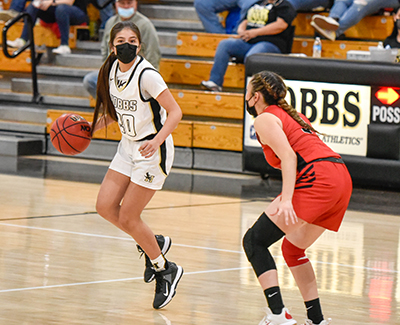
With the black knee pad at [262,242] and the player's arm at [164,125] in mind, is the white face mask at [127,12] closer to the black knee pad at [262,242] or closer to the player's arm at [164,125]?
the player's arm at [164,125]

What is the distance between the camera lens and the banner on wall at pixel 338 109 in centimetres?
845

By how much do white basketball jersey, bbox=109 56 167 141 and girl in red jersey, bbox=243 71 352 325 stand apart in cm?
74

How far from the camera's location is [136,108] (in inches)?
169

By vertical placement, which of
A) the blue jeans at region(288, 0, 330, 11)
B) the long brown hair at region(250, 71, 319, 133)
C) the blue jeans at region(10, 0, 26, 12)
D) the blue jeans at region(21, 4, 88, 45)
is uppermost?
the blue jeans at region(10, 0, 26, 12)

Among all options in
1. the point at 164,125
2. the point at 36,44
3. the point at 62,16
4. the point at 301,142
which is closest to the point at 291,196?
the point at 301,142

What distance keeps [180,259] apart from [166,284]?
1.04 meters

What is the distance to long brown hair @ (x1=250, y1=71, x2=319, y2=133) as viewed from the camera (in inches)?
146

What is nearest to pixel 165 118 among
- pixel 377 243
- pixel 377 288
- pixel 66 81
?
pixel 377 288

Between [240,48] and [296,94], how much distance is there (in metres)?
1.34

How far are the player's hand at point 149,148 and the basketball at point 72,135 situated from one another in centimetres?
63

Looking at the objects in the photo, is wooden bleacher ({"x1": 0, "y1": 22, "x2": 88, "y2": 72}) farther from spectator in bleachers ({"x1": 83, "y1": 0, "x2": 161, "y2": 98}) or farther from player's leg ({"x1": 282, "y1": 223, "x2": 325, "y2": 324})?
player's leg ({"x1": 282, "y1": 223, "x2": 325, "y2": 324})

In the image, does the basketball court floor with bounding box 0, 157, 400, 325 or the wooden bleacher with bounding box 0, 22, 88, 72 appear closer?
the basketball court floor with bounding box 0, 157, 400, 325

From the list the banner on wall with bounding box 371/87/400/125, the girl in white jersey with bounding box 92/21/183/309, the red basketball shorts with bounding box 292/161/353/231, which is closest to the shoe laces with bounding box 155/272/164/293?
the girl in white jersey with bounding box 92/21/183/309

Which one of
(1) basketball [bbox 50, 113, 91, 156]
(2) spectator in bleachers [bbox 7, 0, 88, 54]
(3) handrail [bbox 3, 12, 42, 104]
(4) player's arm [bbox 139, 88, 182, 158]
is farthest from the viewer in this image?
(2) spectator in bleachers [bbox 7, 0, 88, 54]
